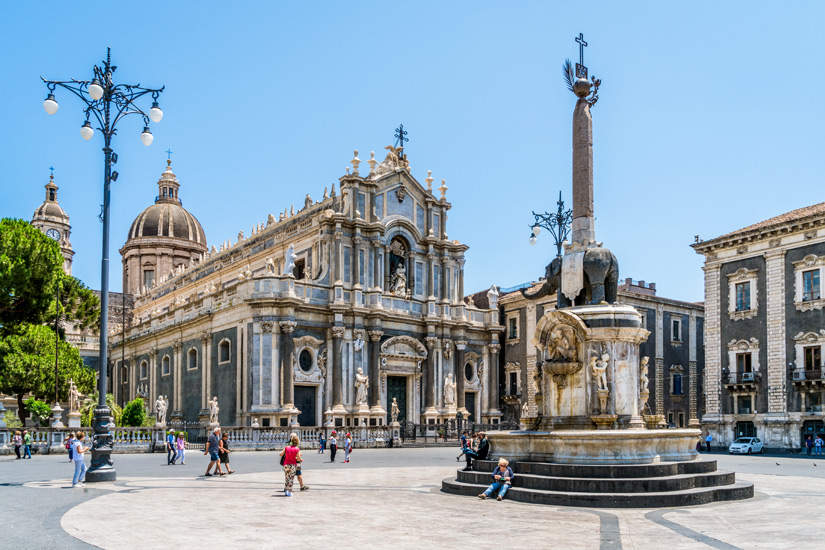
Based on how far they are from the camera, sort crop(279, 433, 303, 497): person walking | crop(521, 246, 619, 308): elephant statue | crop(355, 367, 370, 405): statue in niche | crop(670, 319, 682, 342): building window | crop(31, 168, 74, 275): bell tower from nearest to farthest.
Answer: crop(279, 433, 303, 497): person walking
crop(521, 246, 619, 308): elephant statue
crop(355, 367, 370, 405): statue in niche
crop(670, 319, 682, 342): building window
crop(31, 168, 74, 275): bell tower

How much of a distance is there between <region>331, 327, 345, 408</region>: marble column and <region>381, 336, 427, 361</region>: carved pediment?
3119 mm

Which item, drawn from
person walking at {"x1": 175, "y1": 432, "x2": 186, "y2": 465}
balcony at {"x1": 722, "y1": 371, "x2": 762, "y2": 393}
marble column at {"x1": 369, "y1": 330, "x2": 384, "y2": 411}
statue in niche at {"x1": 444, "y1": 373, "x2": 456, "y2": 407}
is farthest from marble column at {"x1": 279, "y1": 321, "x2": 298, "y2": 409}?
balcony at {"x1": 722, "y1": 371, "x2": 762, "y2": 393}

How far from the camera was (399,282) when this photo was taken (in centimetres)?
4925

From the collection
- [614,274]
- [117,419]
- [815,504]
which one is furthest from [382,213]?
[815,504]

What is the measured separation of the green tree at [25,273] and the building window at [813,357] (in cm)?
3770

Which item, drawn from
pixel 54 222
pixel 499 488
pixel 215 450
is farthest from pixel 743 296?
pixel 54 222

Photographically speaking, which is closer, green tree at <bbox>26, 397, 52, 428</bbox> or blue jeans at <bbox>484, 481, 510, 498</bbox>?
blue jeans at <bbox>484, 481, 510, 498</bbox>

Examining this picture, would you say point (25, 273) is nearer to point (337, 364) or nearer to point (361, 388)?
point (337, 364)

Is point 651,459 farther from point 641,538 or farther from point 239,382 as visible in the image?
point 239,382

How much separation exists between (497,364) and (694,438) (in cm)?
3684

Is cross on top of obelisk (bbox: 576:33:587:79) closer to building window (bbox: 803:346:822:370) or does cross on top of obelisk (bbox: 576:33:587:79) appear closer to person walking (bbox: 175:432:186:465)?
person walking (bbox: 175:432:186:465)

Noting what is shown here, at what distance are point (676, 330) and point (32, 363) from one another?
39.0 metres

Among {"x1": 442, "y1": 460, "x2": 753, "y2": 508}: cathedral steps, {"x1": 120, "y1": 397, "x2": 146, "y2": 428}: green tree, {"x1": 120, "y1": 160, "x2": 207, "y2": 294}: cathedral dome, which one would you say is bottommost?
{"x1": 120, "y1": 397, "x2": 146, "y2": 428}: green tree

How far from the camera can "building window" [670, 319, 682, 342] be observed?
55469 millimetres
